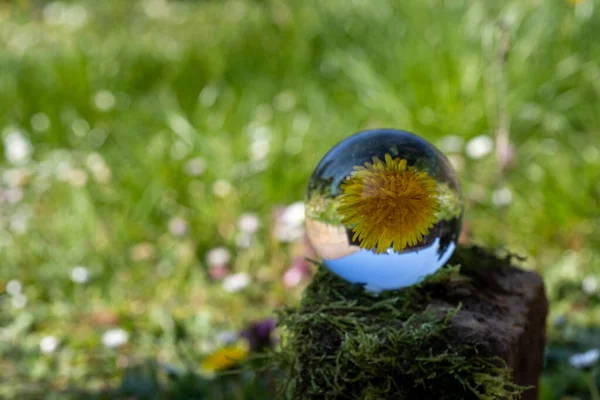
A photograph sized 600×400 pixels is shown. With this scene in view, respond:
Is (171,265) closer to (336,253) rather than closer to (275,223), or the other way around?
(275,223)

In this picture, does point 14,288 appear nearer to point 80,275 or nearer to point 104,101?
point 80,275

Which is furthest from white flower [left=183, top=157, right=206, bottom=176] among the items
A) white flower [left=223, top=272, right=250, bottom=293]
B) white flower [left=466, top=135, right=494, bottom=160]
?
white flower [left=466, top=135, right=494, bottom=160]

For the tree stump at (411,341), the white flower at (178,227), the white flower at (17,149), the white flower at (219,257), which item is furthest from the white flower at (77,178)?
the tree stump at (411,341)

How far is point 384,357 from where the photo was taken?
134 cm

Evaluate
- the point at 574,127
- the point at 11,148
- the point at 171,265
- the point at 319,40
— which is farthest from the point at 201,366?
the point at 319,40

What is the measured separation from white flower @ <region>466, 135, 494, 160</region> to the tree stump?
1.75 metres

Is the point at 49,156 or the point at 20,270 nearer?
the point at 20,270

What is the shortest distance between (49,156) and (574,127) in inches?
115

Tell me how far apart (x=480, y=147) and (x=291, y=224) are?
0.99 meters

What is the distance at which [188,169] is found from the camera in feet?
11.7

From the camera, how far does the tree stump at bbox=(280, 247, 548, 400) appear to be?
4.42 ft

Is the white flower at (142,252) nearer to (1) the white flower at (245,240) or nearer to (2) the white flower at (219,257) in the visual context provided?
(2) the white flower at (219,257)

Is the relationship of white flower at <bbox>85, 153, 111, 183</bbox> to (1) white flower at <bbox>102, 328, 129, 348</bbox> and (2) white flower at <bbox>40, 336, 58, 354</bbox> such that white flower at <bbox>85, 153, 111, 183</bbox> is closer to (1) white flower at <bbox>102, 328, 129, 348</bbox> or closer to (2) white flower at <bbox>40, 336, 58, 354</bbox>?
(2) white flower at <bbox>40, 336, 58, 354</bbox>

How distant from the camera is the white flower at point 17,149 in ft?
12.5
